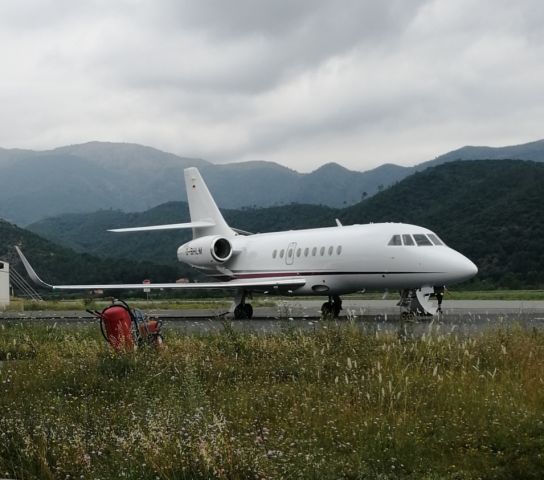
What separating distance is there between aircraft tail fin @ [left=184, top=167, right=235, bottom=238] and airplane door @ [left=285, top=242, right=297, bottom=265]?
5.59 metres

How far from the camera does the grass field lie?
5.53 m

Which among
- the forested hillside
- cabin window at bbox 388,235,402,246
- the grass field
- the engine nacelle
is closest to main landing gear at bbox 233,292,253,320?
the engine nacelle

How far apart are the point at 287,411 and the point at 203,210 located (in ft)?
79.5

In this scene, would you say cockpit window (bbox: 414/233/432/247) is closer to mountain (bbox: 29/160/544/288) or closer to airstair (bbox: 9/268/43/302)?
mountain (bbox: 29/160/544/288)

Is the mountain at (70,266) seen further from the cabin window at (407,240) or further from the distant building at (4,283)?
the cabin window at (407,240)

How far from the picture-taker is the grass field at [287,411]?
218 inches

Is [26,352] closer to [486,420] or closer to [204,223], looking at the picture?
[486,420]

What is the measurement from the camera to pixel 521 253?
208 ft

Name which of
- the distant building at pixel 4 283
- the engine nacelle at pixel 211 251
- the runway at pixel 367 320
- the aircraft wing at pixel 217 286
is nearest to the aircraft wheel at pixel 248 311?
the runway at pixel 367 320

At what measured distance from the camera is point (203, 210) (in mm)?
31031

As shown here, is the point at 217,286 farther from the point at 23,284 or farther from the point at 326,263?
the point at 23,284

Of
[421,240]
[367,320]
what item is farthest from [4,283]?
[367,320]

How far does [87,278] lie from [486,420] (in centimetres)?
8112

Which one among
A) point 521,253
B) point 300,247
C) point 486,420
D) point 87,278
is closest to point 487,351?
point 486,420
